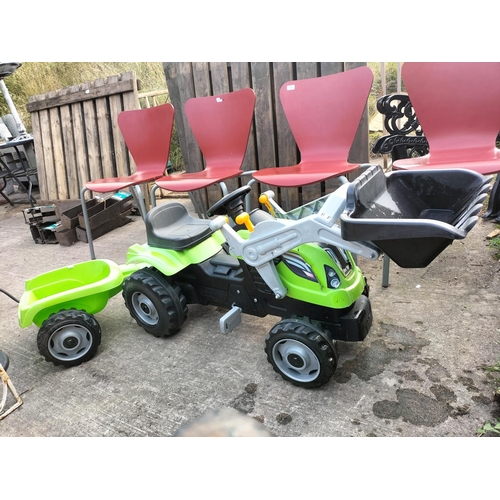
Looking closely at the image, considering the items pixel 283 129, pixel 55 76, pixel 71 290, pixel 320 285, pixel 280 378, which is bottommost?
pixel 280 378

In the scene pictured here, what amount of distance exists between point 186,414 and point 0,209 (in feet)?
16.9

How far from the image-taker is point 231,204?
5.75ft

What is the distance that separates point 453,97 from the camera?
91.3 inches

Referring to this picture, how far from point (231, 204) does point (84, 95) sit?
139 inches

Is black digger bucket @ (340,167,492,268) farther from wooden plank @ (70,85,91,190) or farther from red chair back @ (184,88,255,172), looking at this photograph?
wooden plank @ (70,85,91,190)

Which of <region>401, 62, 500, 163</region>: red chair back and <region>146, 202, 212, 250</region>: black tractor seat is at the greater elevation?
<region>401, 62, 500, 163</region>: red chair back

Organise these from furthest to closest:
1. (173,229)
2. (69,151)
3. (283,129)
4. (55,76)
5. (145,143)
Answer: (55,76) → (69,151) → (283,129) → (145,143) → (173,229)

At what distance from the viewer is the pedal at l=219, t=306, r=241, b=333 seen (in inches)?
66.3

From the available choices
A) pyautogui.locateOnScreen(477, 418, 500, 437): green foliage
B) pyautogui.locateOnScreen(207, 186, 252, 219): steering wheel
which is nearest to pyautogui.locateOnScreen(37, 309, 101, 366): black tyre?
pyautogui.locateOnScreen(207, 186, 252, 219): steering wheel

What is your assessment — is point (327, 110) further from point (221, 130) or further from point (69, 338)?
point (69, 338)

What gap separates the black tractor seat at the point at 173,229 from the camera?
1.86 metres

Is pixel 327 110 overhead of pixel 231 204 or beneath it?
overhead

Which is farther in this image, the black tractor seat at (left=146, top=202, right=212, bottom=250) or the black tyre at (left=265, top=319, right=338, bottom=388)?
the black tractor seat at (left=146, top=202, right=212, bottom=250)

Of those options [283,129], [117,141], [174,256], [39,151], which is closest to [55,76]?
[39,151]
